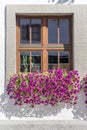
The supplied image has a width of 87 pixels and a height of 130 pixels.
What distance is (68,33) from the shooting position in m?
8.16

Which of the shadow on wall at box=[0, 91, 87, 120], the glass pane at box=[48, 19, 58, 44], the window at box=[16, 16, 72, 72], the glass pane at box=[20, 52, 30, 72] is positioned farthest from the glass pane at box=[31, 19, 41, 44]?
the shadow on wall at box=[0, 91, 87, 120]

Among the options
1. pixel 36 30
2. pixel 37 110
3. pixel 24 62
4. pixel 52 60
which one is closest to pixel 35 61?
pixel 24 62

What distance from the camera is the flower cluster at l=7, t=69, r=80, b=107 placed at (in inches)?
301

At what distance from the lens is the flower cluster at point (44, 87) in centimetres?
764

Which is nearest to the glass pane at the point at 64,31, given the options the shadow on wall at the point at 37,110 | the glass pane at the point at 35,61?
the glass pane at the point at 35,61

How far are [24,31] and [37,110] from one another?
6.04ft

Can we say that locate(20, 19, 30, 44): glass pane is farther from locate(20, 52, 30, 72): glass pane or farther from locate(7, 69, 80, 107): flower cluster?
locate(7, 69, 80, 107): flower cluster

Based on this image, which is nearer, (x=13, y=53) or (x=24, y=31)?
(x=13, y=53)

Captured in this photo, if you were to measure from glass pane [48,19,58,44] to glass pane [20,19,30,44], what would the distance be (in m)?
0.49

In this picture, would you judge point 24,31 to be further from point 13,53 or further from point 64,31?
point 64,31

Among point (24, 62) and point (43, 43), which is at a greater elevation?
point (43, 43)

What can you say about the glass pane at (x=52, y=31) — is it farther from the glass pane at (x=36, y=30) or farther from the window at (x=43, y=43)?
the glass pane at (x=36, y=30)

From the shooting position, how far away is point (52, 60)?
815 cm

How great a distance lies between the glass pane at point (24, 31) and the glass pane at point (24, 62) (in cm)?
28
